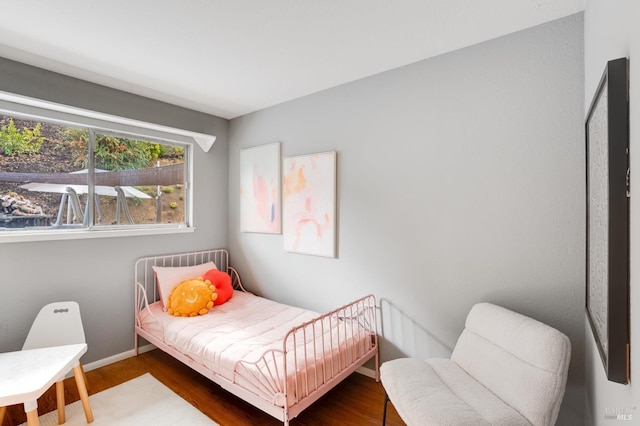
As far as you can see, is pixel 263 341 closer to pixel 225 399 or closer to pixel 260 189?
pixel 225 399

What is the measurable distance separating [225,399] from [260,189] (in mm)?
1941

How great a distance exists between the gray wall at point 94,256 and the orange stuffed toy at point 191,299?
0.51m

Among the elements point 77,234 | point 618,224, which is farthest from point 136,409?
point 618,224

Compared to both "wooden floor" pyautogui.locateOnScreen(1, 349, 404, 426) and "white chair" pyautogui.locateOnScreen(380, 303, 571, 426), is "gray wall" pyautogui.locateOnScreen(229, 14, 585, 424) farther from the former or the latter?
"wooden floor" pyautogui.locateOnScreen(1, 349, 404, 426)

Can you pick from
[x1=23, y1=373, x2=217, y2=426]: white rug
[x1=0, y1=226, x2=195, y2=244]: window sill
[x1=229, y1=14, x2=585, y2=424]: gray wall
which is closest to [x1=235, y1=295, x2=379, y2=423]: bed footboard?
[x1=229, y1=14, x2=585, y2=424]: gray wall

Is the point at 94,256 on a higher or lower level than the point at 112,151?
lower

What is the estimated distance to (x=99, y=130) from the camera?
271 cm

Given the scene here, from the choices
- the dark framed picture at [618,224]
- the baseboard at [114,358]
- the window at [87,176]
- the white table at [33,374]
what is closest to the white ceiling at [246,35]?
the window at [87,176]

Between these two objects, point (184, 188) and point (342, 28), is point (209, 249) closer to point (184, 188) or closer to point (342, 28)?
point (184, 188)

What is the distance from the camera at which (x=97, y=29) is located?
1812 millimetres

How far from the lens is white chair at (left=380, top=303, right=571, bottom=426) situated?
1328mm

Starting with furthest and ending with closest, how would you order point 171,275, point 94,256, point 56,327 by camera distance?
point 171,275
point 94,256
point 56,327

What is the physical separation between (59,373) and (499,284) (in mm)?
2673

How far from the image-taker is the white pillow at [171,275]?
113 inches
